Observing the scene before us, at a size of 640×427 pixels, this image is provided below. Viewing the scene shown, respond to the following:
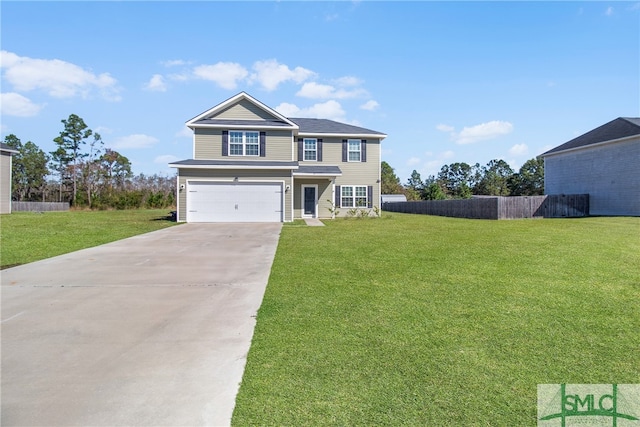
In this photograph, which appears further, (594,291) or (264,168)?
(264,168)

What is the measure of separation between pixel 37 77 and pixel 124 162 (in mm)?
29226

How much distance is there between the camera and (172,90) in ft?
58.7

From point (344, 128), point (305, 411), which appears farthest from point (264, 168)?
point (305, 411)

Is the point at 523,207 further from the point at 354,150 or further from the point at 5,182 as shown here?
the point at 5,182

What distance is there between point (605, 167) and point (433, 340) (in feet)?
87.4

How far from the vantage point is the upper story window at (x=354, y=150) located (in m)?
22.8

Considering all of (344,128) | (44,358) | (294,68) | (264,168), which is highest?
(294,68)

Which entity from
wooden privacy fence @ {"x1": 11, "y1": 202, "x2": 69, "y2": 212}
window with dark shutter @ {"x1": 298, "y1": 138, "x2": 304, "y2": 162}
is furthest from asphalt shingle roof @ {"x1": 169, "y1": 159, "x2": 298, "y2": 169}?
wooden privacy fence @ {"x1": 11, "y1": 202, "x2": 69, "y2": 212}

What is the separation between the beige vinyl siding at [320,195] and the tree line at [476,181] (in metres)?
24.4

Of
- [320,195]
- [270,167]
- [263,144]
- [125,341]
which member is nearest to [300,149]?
[263,144]

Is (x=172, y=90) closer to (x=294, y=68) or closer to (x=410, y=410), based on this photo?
(x=294, y=68)

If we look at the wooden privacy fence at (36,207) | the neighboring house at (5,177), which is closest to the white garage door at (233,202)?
the neighboring house at (5,177)

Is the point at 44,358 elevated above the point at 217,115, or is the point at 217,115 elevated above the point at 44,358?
the point at 217,115

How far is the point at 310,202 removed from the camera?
2175cm
